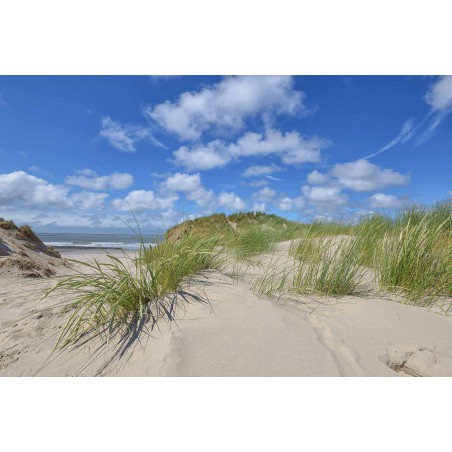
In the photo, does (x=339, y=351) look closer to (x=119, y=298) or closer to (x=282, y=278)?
(x=282, y=278)

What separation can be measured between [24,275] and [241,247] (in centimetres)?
419

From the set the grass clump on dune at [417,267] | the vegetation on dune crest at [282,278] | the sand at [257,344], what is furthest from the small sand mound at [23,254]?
the grass clump on dune at [417,267]

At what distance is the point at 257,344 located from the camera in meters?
1.72

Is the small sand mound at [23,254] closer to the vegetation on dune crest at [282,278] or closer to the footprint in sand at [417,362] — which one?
the vegetation on dune crest at [282,278]

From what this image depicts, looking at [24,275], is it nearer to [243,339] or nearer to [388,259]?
[243,339]

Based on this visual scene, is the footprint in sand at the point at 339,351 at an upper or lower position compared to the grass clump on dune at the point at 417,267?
lower

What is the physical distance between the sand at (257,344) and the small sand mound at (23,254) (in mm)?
2703

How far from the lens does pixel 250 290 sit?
273 centimetres

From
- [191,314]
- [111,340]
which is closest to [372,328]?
[191,314]

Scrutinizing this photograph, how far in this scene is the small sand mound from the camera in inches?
179

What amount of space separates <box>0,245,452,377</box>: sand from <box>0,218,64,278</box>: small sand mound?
2.70 metres

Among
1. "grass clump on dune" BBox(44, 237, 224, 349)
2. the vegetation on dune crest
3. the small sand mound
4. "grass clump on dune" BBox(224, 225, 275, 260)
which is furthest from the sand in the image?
"grass clump on dune" BBox(224, 225, 275, 260)

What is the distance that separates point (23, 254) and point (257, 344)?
19.5ft

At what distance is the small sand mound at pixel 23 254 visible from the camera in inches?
179
